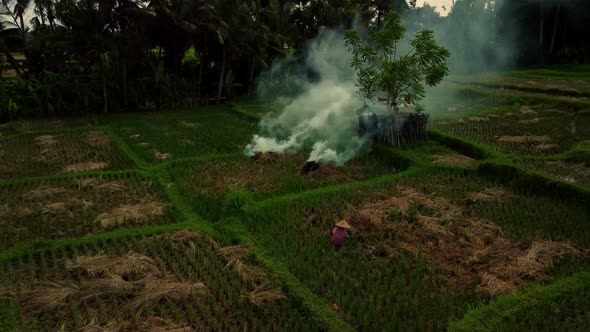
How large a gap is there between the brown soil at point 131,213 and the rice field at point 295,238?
0.14ft

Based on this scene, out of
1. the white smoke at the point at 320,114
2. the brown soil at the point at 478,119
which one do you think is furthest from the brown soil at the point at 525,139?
the white smoke at the point at 320,114

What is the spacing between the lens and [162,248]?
228 inches

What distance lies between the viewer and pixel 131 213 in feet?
22.7

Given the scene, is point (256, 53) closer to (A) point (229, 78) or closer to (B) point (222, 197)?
(A) point (229, 78)

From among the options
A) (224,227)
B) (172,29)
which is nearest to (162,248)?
(224,227)

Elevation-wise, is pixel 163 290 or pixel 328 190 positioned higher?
pixel 328 190

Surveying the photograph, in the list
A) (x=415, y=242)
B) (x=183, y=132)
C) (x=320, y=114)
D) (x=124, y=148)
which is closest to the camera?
(x=415, y=242)

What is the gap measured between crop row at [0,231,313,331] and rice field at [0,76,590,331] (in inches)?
0.8

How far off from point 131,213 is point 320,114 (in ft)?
24.7

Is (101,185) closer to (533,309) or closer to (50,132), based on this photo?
(50,132)

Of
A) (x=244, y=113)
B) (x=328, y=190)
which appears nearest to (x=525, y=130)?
(x=328, y=190)

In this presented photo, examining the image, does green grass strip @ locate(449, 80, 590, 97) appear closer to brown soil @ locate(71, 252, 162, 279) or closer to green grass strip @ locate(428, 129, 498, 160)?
green grass strip @ locate(428, 129, 498, 160)

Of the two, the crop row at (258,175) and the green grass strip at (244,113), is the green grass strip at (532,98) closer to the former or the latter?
the crop row at (258,175)

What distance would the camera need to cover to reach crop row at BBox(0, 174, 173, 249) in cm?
646
